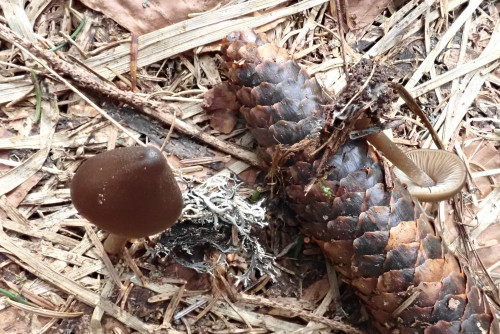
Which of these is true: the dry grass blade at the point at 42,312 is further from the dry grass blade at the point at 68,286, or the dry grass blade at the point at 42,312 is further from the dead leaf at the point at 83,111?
the dead leaf at the point at 83,111

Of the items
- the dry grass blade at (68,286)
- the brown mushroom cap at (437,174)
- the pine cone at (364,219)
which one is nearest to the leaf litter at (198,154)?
the dry grass blade at (68,286)

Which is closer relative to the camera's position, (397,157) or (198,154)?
(397,157)

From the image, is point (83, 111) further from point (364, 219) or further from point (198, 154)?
point (364, 219)

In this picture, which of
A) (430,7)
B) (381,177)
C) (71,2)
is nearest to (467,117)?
(430,7)

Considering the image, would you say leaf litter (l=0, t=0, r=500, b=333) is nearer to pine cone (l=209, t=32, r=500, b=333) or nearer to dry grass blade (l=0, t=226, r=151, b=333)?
dry grass blade (l=0, t=226, r=151, b=333)

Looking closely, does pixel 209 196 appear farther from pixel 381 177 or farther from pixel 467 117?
pixel 467 117

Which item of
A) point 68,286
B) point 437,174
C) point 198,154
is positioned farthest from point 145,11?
point 437,174
